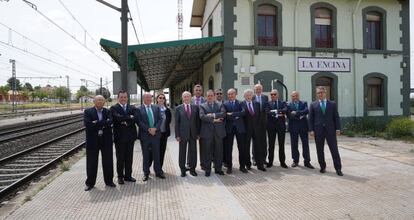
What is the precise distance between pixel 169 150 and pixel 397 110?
1248 centimetres

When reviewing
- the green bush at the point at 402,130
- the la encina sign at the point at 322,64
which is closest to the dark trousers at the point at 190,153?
the la encina sign at the point at 322,64

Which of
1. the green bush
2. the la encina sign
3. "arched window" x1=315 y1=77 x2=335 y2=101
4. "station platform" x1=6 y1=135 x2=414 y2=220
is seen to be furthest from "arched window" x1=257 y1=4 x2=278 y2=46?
"station platform" x1=6 y1=135 x2=414 y2=220

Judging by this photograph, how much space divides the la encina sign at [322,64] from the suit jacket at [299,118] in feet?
27.4

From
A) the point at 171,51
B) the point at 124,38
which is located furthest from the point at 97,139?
the point at 171,51

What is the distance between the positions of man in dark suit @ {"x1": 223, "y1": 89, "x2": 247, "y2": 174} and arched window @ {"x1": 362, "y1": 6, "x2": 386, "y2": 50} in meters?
11.9

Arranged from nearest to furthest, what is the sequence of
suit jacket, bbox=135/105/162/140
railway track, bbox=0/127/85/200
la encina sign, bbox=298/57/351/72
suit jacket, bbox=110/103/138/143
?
suit jacket, bbox=110/103/138/143
suit jacket, bbox=135/105/162/140
railway track, bbox=0/127/85/200
la encina sign, bbox=298/57/351/72

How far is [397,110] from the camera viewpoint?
18156 mm

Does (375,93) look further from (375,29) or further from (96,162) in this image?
(96,162)

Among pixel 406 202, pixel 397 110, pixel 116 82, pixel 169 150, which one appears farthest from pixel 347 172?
pixel 397 110

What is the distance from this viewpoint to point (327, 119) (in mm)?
7914

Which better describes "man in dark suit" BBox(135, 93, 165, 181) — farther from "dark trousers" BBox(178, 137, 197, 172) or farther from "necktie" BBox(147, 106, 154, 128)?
"dark trousers" BBox(178, 137, 197, 172)

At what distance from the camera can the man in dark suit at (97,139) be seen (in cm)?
663

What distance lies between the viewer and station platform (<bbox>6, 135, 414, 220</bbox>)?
5.16 metres

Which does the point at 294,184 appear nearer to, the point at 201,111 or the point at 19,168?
the point at 201,111
